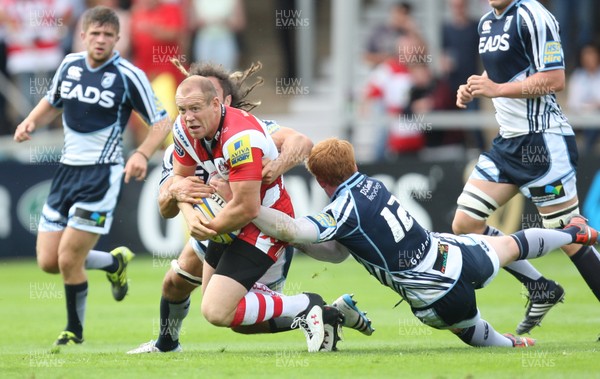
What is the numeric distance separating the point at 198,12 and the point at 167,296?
33.5ft

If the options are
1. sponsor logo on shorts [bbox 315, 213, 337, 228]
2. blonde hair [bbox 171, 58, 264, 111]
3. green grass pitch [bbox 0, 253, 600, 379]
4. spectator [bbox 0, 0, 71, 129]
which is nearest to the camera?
green grass pitch [bbox 0, 253, 600, 379]

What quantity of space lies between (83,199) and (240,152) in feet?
9.12

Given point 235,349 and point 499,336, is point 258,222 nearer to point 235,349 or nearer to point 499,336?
point 235,349

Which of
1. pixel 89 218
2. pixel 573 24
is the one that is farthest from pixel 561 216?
pixel 573 24

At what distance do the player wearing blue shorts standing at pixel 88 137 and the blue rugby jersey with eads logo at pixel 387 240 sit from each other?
255 centimetres

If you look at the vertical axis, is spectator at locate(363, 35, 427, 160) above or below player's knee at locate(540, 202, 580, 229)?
below

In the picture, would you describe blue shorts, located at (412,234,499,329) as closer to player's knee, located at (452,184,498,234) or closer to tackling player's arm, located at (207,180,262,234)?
player's knee, located at (452,184,498,234)

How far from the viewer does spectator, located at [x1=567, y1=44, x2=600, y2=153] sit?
1647cm

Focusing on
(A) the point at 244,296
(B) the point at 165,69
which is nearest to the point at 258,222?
(A) the point at 244,296

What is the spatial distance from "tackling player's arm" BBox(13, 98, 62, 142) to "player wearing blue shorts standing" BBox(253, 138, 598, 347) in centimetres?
304

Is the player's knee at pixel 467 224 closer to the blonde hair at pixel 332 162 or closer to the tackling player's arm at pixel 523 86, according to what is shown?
the tackling player's arm at pixel 523 86

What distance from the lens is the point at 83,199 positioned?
30.8ft

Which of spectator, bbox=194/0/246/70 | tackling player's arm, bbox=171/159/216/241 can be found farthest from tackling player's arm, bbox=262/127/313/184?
spectator, bbox=194/0/246/70

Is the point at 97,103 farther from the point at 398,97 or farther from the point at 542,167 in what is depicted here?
the point at 398,97
